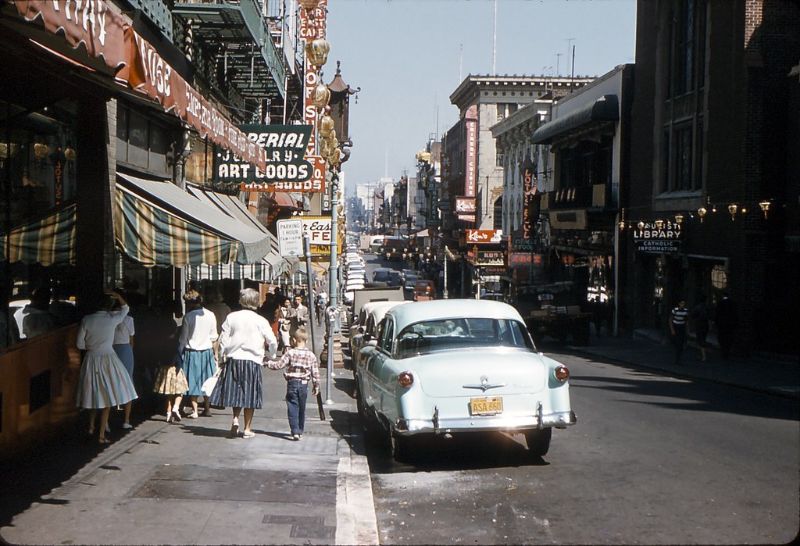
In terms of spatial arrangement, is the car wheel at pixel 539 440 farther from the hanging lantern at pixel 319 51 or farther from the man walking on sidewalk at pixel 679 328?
the man walking on sidewalk at pixel 679 328

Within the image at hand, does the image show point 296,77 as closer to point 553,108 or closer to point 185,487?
point 553,108

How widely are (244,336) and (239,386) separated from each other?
0.63 m

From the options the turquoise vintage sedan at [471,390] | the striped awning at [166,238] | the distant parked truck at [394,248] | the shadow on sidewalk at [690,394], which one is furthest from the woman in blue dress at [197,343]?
the distant parked truck at [394,248]

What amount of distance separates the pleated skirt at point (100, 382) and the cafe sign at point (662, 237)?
81.0 feet

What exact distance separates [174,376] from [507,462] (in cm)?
484

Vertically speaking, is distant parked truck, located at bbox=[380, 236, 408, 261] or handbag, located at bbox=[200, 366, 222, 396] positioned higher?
distant parked truck, located at bbox=[380, 236, 408, 261]

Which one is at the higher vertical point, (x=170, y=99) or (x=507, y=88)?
(x=507, y=88)

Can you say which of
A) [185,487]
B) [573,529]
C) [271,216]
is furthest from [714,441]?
[271,216]

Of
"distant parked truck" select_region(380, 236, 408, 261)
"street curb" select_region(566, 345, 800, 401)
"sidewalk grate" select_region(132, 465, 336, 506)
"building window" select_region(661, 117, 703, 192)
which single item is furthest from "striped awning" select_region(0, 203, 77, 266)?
"distant parked truck" select_region(380, 236, 408, 261)

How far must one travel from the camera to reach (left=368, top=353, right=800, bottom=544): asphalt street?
24.7 feet

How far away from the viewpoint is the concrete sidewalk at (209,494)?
6.95 meters

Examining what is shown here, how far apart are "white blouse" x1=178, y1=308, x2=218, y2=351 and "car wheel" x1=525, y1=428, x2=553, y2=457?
464 centimetres

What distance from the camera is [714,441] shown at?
37.7 ft

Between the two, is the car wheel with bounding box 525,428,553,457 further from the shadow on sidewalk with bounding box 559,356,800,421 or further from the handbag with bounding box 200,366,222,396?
the shadow on sidewalk with bounding box 559,356,800,421
